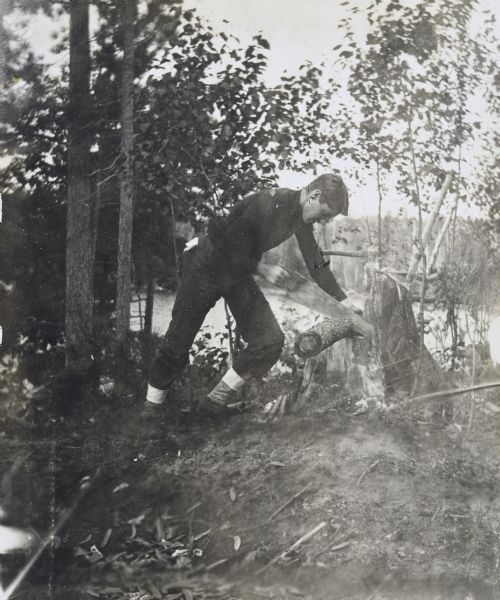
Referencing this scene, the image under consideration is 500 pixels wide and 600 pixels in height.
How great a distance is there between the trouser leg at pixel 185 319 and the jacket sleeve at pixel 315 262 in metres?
0.60

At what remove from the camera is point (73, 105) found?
3920mm

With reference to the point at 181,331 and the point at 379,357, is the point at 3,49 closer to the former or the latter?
the point at 181,331

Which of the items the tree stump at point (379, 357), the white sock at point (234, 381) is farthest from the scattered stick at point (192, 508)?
the tree stump at point (379, 357)

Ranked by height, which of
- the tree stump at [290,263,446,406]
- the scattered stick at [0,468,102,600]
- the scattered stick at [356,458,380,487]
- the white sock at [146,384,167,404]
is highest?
the tree stump at [290,263,446,406]

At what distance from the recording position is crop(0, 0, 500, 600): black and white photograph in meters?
3.80

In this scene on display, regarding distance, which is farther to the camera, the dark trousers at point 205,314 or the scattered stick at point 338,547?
the dark trousers at point 205,314

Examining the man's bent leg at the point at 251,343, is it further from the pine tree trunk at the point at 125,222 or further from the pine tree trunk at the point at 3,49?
the pine tree trunk at the point at 3,49

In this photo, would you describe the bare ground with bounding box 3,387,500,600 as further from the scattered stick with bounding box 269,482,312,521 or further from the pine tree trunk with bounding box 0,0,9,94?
the pine tree trunk with bounding box 0,0,9,94

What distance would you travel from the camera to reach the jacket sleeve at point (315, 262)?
3.86 metres

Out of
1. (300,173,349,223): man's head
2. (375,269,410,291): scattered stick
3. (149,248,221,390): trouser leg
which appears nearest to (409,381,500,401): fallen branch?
(375,269,410,291): scattered stick

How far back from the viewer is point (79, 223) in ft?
13.1

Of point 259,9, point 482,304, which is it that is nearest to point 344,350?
point 482,304

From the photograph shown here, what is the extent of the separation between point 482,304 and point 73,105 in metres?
2.90

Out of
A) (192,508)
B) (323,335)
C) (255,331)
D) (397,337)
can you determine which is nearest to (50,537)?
(192,508)
